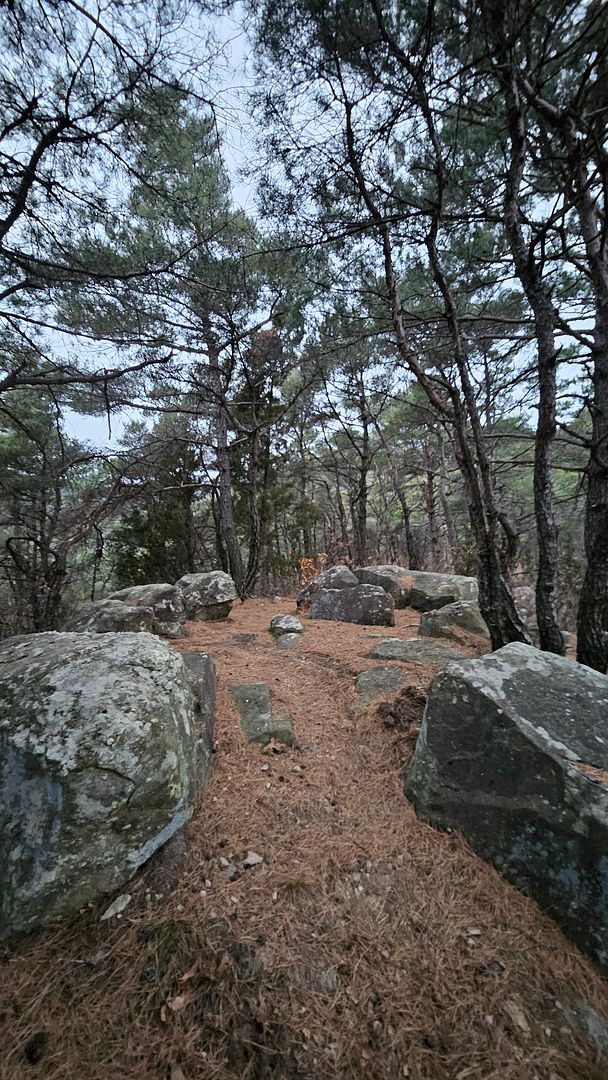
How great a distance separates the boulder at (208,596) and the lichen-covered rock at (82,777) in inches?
139

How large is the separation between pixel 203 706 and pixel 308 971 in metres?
1.39

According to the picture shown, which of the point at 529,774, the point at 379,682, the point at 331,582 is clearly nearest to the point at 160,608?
the point at 331,582

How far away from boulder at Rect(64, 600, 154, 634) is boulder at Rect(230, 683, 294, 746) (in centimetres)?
192

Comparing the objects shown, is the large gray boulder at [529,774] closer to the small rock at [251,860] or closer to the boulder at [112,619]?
the small rock at [251,860]

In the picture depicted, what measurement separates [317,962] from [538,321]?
4517mm

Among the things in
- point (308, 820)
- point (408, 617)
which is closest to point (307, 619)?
point (408, 617)

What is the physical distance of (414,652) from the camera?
12.1 ft

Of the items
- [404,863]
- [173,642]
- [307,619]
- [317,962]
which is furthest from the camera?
[307,619]

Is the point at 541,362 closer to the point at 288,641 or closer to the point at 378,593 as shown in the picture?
the point at 378,593

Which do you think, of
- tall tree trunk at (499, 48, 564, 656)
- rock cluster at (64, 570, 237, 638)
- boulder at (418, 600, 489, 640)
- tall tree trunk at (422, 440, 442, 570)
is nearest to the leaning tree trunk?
tall tree trunk at (499, 48, 564, 656)

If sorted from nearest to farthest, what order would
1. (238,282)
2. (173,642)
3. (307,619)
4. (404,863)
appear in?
(404,863) → (173,642) → (238,282) → (307,619)

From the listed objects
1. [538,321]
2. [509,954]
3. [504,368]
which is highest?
[504,368]

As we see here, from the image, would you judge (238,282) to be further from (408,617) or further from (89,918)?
(89,918)

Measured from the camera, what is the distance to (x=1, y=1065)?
1091 mm
